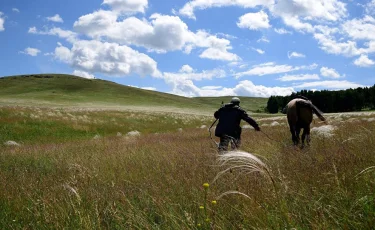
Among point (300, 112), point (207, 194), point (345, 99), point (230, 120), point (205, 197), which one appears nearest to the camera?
point (205, 197)

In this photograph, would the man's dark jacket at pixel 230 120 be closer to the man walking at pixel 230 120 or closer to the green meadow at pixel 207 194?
the man walking at pixel 230 120

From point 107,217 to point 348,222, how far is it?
2.83 m

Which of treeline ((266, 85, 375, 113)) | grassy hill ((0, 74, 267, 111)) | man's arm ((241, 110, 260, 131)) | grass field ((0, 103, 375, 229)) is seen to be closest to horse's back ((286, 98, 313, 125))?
man's arm ((241, 110, 260, 131))

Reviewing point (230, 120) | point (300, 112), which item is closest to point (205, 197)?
point (230, 120)

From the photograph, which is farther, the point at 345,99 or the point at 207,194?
the point at 345,99

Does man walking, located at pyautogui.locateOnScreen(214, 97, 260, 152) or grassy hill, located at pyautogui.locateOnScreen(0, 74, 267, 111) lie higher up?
grassy hill, located at pyautogui.locateOnScreen(0, 74, 267, 111)

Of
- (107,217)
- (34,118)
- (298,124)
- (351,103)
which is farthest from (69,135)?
(351,103)

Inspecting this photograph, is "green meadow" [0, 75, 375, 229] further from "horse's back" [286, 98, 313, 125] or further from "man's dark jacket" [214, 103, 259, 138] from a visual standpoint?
"horse's back" [286, 98, 313, 125]

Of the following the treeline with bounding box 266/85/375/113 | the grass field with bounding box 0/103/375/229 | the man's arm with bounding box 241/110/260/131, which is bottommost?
the grass field with bounding box 0/103/375/229

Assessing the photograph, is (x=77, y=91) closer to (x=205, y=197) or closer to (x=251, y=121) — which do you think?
(x=251, y=121)

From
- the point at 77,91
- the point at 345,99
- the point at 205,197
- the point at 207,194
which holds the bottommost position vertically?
the point at 207,194

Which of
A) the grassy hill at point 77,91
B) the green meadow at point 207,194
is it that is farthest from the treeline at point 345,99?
the green meadow at point 207,194

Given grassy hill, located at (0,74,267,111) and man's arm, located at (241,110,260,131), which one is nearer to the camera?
man's arm, located at (241,110,260,131)

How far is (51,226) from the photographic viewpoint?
151 inches
